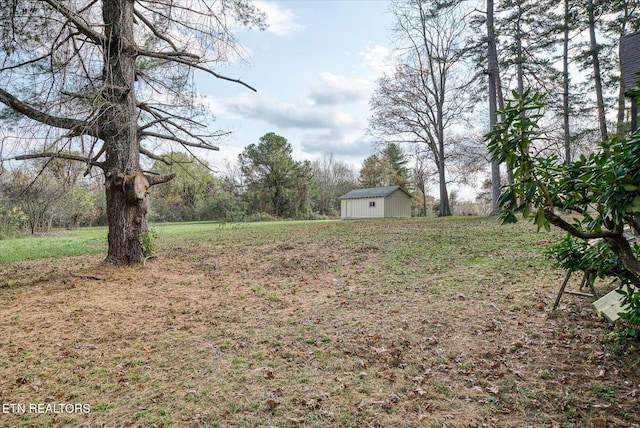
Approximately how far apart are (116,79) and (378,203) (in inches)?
931

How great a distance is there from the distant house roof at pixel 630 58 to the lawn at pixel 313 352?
356 centimetres

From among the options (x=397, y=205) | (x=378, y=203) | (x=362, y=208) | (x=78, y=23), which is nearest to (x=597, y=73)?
(x=397, y=205)

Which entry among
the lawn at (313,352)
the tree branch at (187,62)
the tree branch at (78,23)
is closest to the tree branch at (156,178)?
the lawn at (313,352)

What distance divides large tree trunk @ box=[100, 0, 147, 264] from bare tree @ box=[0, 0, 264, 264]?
2 cm

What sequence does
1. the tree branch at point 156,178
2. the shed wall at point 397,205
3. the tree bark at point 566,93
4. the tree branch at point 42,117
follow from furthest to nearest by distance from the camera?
the shed wall at point 397,205 < the tree bark at point 566,93 < the tree branch at point 156,178 < the tree branch at point 42,117

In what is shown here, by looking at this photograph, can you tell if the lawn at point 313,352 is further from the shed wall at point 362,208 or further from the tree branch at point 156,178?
the shed wall at point 362,208

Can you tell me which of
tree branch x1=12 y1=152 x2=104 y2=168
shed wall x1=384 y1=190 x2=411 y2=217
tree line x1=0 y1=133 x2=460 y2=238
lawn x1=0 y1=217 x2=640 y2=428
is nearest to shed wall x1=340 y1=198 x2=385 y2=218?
shed wall x1=384 y1=190 x2=411 y2=217

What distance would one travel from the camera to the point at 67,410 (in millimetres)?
2350

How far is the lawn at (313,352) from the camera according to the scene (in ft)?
7.44

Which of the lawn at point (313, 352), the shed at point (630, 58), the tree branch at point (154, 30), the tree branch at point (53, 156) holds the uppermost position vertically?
the tree branch at point (154, 30)

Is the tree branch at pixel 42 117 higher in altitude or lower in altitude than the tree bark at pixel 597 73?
lower

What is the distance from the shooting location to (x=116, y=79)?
5871 mm

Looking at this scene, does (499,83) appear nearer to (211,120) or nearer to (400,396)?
(211,120)

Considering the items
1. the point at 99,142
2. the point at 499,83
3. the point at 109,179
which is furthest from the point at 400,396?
the point at 499,83
